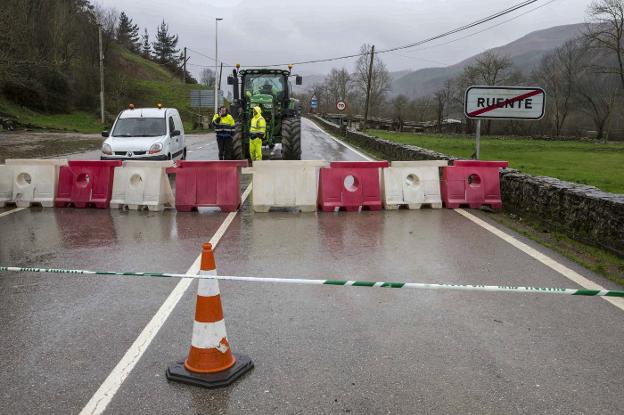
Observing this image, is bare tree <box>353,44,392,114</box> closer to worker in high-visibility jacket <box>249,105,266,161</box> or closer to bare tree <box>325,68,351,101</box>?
bare tree <box>325,68,351,101</box>

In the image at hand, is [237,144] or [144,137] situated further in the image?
[237,144]

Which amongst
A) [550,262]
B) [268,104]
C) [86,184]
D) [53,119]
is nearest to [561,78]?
[53,119]

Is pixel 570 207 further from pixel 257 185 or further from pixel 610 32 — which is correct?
pixel 610 32

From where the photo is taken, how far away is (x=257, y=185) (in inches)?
407

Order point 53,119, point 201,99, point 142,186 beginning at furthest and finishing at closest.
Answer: point 201,99, point 53,119, point 142,186

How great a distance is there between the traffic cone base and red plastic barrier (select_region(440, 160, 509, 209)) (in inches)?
298

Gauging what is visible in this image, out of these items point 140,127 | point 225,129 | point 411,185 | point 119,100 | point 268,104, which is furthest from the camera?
point 119,100

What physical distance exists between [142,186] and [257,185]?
222 cm

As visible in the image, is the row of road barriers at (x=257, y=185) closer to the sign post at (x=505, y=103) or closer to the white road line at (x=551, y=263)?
the white road line at (x=551, y=263)

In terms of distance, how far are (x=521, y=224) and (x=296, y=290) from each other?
4960 millimetres

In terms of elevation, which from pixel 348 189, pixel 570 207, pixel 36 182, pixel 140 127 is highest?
pixel 140 127

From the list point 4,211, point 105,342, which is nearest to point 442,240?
point 105,342

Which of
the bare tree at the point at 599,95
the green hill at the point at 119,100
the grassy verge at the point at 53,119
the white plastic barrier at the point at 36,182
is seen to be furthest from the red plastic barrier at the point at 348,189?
the bare tree at the point at 599,95

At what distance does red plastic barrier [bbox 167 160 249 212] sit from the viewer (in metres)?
10.4
